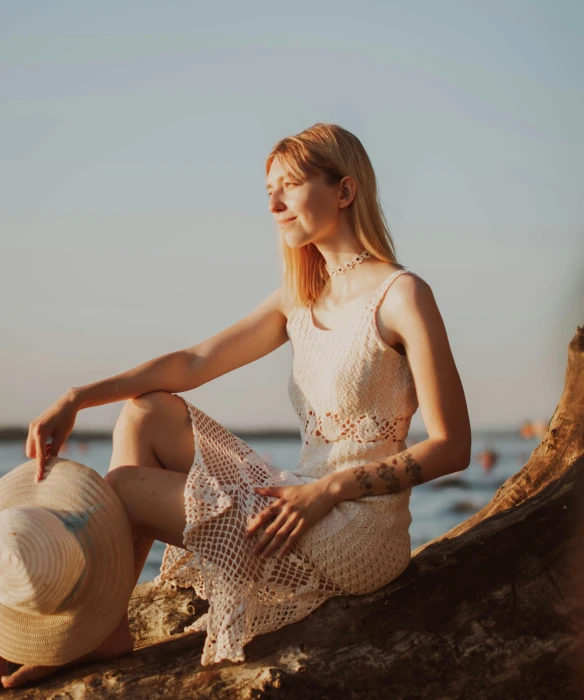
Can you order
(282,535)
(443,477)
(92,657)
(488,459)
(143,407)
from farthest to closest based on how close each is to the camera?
(488,459), (443,477), (143,407), (92,657), (282,535)

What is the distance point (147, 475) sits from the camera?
2516mm

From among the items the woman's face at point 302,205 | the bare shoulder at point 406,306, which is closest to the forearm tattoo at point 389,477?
the bare shoulder at point 406,306

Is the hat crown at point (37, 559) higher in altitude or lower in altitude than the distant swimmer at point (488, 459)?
higher

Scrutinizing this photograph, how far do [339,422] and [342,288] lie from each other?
453mm

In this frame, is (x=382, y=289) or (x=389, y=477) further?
(x=382, y=289)

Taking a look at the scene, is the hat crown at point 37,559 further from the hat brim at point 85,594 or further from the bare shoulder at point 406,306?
the bare shoulder at point 406,306

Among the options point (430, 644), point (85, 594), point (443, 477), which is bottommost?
point (443, 477)

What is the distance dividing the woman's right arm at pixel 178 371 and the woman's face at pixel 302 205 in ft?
0.96

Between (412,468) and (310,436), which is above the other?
(310,436)

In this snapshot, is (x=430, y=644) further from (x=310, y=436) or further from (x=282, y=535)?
(x=310, y=436)

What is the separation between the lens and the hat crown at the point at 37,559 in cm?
231

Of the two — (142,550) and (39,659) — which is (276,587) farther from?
(39,659)

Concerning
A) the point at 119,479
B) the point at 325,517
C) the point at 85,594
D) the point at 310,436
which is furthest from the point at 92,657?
the point at 310,436

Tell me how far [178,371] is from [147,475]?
50 centimetres
